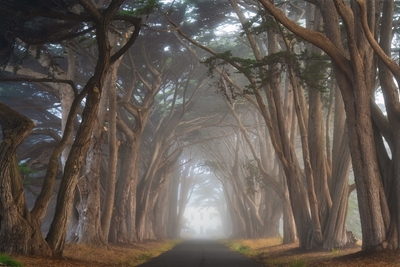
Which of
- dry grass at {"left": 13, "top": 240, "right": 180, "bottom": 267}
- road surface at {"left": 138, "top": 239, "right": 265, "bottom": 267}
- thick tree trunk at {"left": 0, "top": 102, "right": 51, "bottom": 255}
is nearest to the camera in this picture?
dry grass at {"left": 13, "top": 240, "right": 180, "bottom": 267}

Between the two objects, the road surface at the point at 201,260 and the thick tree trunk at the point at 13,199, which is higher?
the thick tree trunk at the point at 13,199

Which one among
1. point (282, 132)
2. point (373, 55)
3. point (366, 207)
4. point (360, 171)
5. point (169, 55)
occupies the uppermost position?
point (169, 55)

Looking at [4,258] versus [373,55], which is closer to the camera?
[4,258]

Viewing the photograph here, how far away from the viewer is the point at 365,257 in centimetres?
1077

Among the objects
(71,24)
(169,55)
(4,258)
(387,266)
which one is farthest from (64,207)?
(169,55)

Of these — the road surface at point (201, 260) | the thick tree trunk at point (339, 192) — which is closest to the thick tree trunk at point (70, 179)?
the road surface at point (201, 260)

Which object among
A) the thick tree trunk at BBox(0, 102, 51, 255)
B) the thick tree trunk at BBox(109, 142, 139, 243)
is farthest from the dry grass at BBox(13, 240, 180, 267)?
the thick tree trunk at BBox(109, 142, 139, 243)

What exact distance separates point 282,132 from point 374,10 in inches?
181

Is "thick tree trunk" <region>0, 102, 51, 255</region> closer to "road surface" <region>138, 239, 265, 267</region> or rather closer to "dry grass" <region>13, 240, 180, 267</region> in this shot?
"dry grass" <region>13, 240, 180, 267</region>

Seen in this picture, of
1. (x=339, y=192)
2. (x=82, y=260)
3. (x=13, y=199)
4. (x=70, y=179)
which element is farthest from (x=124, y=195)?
(x=13, y=199)

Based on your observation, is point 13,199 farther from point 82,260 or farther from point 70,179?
point 82,260

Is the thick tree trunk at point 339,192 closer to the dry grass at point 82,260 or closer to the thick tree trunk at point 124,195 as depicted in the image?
the dry grass at point 82,260

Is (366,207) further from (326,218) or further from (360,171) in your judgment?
(326,218)

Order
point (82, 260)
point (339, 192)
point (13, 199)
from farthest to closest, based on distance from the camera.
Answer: point (339, 192)
point (82, 260)
point (13, 199)
